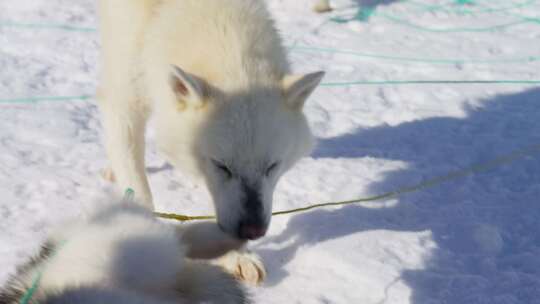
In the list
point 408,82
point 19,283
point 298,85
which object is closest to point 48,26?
point 408,82

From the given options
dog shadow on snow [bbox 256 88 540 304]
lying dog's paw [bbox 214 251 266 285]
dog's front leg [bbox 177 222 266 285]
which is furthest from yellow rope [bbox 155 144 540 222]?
dog's front leg [bbox 177 222 266 285]

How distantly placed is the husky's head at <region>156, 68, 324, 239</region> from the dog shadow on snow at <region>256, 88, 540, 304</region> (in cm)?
48

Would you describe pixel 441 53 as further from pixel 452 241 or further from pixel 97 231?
pixel 97 231

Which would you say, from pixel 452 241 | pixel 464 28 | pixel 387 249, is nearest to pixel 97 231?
pixel 387 249

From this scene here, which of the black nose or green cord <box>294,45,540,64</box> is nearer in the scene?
the black nose

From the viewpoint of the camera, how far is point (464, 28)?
→ 610cm

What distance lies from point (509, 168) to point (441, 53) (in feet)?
7.14

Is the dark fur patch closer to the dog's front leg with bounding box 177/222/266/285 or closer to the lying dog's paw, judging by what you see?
the dog's front leg with bounding box 177/222/266/285

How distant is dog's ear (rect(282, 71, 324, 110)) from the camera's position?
235 cm

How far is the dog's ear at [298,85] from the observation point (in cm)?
235

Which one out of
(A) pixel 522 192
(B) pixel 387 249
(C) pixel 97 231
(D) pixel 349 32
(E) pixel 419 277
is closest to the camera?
(C) pixel 97 231

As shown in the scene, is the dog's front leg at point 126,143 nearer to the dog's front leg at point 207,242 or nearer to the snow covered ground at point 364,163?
the snow covered ground at point 364,163

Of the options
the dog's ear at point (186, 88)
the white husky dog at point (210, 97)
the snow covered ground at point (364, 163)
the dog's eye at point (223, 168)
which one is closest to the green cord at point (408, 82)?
the snow covered ground at point (364, 163)

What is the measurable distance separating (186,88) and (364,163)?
1.60m
